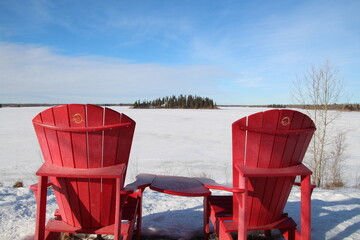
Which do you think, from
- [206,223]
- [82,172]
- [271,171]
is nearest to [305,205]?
[271,171]

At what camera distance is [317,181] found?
6902mm

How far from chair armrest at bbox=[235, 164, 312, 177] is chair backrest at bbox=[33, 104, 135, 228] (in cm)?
88

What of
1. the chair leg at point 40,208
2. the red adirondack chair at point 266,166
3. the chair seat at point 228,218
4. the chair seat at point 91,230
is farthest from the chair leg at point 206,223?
the chair leg at point 40,208

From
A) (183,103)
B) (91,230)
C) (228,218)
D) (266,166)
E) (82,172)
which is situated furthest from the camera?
(183,103)

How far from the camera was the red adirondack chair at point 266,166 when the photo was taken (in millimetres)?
1970

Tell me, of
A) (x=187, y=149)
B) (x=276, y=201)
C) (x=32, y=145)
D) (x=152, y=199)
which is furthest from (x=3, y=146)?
(x=276, y=201)

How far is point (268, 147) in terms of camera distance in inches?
79.4

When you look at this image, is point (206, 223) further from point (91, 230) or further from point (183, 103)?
point (183, 103)

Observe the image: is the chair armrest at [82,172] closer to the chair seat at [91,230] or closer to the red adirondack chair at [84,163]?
the red adirondack chair at [84,163]

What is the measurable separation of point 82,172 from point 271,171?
1384mm

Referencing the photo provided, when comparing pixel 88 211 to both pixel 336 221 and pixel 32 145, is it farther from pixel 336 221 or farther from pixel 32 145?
pixel 32 145

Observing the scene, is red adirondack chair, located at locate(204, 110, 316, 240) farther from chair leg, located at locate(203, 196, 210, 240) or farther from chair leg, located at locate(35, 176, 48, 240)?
chair leg, located at locate(35, 176, 48, 240)

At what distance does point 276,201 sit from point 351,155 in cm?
931

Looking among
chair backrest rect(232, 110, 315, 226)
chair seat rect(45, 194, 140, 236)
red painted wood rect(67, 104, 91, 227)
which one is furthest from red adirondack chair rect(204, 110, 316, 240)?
red painted wood rect(67, 104, 91, 227)
